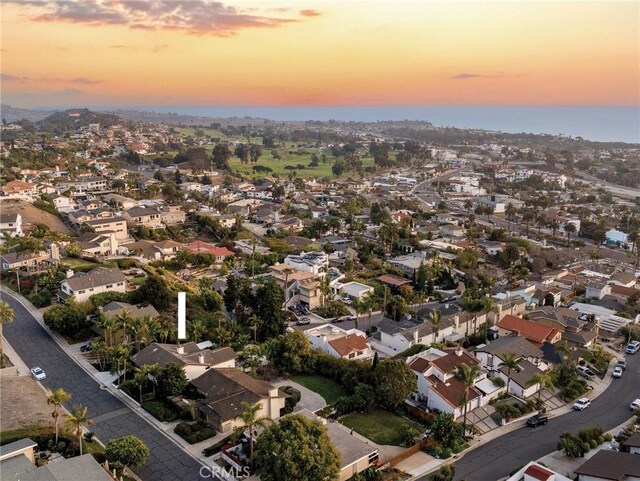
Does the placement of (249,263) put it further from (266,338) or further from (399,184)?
(399,184)

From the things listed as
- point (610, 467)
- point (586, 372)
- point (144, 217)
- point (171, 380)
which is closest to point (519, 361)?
point (586, 372)

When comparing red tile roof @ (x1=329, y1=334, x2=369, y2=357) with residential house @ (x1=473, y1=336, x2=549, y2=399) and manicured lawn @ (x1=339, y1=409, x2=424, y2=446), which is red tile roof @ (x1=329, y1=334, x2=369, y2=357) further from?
residential house @ (x1=473, y1=336, x2=549, y2=399)

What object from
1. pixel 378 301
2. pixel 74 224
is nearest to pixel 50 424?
pixel 378 301

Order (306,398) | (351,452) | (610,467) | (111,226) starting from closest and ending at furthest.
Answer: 1. (610,467)
2. (351,452)
3. (306,398)
4. (111,226)

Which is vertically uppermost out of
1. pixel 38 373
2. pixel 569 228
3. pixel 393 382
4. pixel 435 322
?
pixel 569 228

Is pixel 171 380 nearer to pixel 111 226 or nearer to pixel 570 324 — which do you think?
pixel 570 324

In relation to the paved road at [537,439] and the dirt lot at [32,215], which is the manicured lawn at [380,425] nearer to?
the paved road at [537,439]

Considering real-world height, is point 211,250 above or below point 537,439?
above
